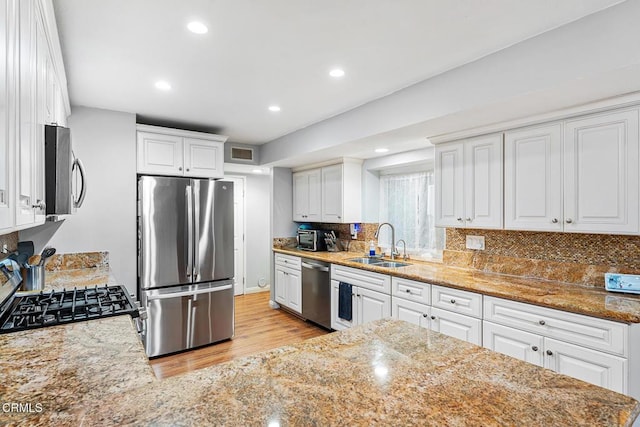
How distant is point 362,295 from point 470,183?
A: 1.53 meters

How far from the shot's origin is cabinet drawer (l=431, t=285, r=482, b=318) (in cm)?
247

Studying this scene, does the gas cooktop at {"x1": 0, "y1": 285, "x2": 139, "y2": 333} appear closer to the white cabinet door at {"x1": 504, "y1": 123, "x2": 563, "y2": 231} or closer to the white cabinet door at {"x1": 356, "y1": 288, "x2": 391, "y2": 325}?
the white cabinet door at {"x1": 356, "y1": 288, "x2": 391, "y2": 325}

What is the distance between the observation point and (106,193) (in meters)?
3.31

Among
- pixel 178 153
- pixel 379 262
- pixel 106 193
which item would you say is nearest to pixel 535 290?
pixel 379 262

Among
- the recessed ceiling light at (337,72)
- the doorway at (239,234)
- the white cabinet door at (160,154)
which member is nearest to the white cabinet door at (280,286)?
the doorway at (239,234)

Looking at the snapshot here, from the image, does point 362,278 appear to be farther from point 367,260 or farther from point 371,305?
point 367,260

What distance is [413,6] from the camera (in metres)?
1.71

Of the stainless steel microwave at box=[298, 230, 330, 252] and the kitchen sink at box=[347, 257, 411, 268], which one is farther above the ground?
the stainless steel microwave at box=[298, 230, 330, 252]

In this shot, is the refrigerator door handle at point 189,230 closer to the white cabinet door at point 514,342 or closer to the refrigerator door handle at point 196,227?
the refrigerator door handle at point 196,227

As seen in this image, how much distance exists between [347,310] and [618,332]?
229 centimetres

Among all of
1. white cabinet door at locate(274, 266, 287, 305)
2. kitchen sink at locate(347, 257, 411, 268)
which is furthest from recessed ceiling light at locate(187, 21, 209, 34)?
white cabinet door at locate(274, 266, 287, 305)

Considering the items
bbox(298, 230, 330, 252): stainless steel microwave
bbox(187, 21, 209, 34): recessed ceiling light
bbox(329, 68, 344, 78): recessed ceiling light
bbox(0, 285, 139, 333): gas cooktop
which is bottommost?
bbox(0, 285, 139, 333): gas cooktop

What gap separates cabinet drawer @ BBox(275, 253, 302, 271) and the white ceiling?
2156 millimetres

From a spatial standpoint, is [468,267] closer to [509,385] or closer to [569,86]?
[569,86]
